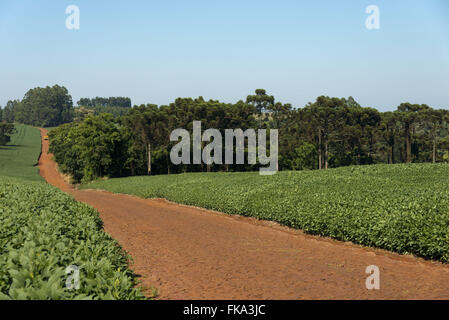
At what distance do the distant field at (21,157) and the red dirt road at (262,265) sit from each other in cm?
4912

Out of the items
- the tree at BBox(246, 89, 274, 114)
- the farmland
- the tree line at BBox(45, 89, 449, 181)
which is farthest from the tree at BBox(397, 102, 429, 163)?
the farmland

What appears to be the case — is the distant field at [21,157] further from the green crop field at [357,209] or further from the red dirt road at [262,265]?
the red dirt road at [262,265]

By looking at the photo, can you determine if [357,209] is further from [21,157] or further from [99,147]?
[21,157]

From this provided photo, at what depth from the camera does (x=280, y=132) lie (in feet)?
198

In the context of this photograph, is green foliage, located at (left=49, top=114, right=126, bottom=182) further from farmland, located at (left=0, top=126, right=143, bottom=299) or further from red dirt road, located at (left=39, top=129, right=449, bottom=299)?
farmland, located at (left=0, top=126, right=143, bottom=299)

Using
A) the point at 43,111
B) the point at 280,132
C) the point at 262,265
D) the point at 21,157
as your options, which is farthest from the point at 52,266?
the point at 43,111

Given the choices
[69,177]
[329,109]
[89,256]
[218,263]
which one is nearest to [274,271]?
[218,263]

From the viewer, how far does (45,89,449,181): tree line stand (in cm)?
5497

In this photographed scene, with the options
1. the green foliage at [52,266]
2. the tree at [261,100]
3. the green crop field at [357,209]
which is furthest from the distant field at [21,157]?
the green foliage at [52,266]

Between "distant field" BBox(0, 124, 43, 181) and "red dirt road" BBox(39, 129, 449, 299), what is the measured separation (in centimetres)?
4912

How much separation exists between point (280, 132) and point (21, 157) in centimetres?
5708

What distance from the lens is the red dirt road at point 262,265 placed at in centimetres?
714
